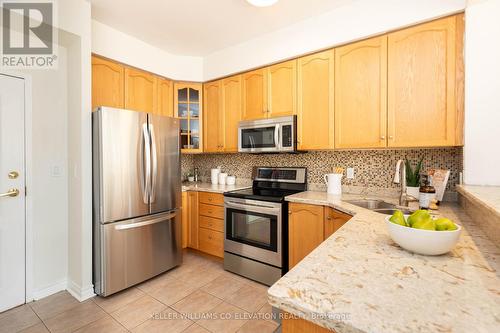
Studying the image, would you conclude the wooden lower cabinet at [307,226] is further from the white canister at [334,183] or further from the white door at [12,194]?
the white door at [12,194]

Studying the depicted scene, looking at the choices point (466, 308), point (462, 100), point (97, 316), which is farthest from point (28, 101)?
point (462, 100)

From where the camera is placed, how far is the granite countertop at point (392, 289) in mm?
484

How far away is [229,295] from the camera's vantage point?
81.8 inches

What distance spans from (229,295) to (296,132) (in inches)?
66.3

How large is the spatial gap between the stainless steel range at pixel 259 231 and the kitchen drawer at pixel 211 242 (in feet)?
0.50

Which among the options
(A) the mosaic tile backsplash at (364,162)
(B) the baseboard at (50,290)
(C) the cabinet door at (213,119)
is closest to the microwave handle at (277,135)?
(A) the mosaic tile backsplash at (364,162)

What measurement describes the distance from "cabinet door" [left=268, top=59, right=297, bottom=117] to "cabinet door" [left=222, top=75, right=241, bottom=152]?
463mm

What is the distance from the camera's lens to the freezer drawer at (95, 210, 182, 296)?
1982mm

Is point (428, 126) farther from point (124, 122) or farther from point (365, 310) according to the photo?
point (124, 122)

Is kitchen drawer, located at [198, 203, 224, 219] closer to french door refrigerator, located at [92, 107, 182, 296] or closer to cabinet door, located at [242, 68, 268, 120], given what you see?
french door refrigerator, located at [92, 107, 182, 296]

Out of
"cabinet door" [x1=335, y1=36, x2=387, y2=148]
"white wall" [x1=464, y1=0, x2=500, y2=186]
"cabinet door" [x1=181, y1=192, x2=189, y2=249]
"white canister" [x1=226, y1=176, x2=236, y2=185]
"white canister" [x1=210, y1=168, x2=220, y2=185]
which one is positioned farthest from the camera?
"white canister" [x1=210, y1=168, x2=220, y2=185]

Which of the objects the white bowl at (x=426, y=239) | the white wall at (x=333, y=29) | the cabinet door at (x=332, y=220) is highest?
the white wall at (x=333, y=29)

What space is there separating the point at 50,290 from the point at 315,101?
302 cm

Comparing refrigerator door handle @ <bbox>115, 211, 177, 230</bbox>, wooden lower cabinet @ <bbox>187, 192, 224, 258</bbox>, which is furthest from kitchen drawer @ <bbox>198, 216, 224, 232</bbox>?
refrigerator door handle @ <bbox>115, 211, 177, 230</bbox>
